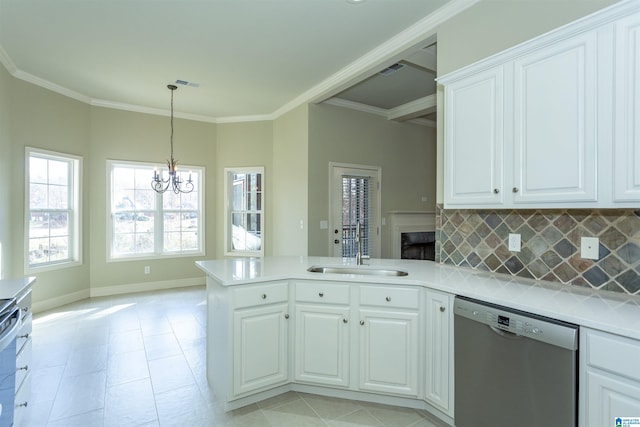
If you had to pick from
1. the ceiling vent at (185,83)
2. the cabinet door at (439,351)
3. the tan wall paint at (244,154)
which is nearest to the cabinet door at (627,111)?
the cabinet door at (439,351)

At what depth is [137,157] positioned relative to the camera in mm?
5445

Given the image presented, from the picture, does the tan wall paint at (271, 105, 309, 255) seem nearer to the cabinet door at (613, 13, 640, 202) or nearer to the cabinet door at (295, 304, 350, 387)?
the cabinet door at (295, 304, 350, 387)

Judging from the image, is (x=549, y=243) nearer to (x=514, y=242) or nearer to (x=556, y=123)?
(x=514, y=242)

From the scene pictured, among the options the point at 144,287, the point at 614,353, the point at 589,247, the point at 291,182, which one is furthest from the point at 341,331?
the point at 144,287

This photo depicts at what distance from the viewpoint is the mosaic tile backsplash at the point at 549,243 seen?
1.78 metres

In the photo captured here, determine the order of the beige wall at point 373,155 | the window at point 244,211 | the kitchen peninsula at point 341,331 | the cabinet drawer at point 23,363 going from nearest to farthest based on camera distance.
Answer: the cabinet drawer at point 23,363 → the kitchen peninsula at point 341,331 → the beige wall at point 373,155 → the window at point 244,211

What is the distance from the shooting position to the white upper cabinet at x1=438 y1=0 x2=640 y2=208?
156 cm

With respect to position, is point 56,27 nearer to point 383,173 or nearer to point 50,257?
point 50,257

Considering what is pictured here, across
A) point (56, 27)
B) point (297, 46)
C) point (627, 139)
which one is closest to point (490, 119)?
point (627, 139)

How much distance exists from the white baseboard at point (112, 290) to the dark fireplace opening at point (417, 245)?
364 centimetres

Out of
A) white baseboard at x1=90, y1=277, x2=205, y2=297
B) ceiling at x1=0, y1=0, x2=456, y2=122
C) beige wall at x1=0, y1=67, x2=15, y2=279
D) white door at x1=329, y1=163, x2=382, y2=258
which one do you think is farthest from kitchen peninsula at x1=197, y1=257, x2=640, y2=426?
white baseboard at x1=90, y1=277, x2=205, y2=297

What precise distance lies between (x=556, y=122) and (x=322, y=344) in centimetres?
200

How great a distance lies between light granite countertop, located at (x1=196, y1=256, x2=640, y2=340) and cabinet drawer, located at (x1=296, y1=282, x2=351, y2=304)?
0.05m

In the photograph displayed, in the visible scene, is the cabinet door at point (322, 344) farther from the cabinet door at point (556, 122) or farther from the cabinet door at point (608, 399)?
the cabinet door at point (556, 122)
